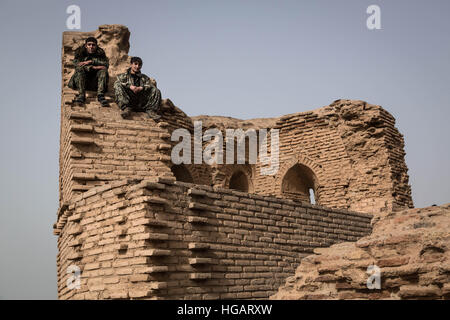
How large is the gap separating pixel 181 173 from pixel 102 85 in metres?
3.76

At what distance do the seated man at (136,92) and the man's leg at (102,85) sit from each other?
0.28 metres

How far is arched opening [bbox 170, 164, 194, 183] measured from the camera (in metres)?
13.1

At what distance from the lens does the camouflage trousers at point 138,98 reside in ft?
33.4

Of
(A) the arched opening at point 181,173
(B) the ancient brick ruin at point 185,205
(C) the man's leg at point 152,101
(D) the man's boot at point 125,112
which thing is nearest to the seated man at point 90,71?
(B) the ancient brick ruin at point 185,205

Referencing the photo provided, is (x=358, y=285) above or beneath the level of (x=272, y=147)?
beneath

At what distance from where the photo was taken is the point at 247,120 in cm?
1628

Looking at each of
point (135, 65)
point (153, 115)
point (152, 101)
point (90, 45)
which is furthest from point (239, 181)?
point (90, 45)

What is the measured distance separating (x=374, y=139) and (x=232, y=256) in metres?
7.78

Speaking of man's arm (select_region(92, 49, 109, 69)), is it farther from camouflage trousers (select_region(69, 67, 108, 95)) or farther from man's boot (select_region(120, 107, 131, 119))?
man's boot (select_region(120, 107, 131, 119))

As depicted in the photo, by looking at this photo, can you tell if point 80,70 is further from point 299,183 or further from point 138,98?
point 299,183

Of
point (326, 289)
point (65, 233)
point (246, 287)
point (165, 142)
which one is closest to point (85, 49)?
point (165, 142)

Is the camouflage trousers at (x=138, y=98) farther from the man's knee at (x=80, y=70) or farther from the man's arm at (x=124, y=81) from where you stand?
the man's knee at (x=80, y=70)

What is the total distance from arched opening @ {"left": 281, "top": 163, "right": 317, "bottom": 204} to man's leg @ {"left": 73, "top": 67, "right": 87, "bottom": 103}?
695cm
